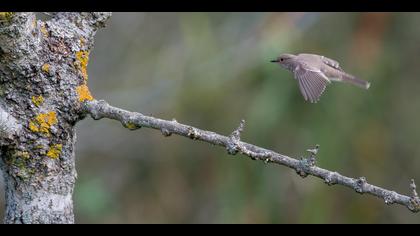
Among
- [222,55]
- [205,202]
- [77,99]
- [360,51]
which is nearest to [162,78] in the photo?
[222,55]

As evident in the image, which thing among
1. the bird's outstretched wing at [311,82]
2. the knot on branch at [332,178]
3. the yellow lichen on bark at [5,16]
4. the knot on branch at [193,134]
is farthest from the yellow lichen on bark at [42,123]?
the bird's outstretched wing at [311,82]

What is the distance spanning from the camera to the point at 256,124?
702cm

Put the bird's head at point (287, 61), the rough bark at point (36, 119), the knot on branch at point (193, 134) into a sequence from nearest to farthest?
the knot on branch at point (193, 134) < the rough bark at point (36, 119) < the bird's head at point (287, 61)

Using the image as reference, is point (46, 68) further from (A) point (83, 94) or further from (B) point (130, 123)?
(B) point (130, 123)

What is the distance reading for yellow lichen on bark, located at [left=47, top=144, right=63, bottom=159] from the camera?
275cm

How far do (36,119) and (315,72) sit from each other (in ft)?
7.24

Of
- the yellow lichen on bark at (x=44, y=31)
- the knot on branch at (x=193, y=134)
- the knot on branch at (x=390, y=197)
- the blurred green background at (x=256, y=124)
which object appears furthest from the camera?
the blurred green background at (x=256, y=124)

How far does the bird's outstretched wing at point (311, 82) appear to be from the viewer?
3930 mm

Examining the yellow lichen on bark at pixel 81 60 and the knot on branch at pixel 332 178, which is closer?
the knot on branch at pixel 332 178

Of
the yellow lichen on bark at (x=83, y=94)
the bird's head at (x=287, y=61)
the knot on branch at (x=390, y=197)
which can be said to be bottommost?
the knot on branch at (x=390, y=197)

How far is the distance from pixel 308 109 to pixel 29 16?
15.7 ft

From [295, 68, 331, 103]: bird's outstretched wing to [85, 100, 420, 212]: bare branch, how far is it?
1.34 m

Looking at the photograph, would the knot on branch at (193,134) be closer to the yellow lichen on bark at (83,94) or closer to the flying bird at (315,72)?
the yellow lichen on bark at (83,94)
